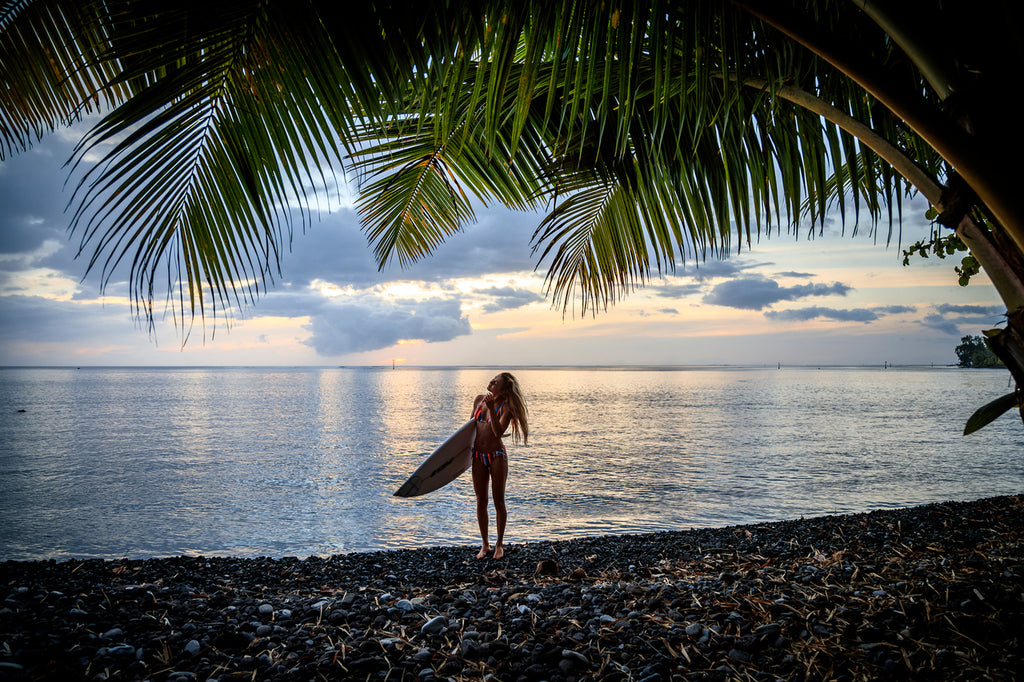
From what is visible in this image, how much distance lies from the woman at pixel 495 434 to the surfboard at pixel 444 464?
11.5 inches

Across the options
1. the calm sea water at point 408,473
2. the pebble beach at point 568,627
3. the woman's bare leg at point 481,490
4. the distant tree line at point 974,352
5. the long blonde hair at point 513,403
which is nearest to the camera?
the pebble beach at point 568,627

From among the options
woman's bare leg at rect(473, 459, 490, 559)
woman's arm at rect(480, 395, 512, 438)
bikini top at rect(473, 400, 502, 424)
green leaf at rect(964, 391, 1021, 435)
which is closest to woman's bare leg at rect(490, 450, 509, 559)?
woman's bare leg at rect(473, 459, 490, 559)

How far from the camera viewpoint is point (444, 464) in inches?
257

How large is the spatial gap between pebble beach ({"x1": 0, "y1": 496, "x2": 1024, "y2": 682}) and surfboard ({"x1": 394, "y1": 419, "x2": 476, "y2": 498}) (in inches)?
61.0

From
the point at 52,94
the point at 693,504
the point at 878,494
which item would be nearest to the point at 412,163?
the point at 52,94

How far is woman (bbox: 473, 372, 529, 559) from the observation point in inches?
228

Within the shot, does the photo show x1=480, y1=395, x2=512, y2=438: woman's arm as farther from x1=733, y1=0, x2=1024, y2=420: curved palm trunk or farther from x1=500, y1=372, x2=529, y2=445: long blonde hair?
x1=733, y1=0, x2=1024, y2=420: curved palm trunk

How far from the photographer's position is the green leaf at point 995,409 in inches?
74.3

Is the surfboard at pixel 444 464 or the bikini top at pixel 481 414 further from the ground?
the bikini top at pixel 481 414

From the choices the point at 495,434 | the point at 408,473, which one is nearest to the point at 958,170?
the point at 495,434

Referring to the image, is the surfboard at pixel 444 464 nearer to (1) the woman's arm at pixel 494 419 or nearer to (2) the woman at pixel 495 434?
(2) the woman at pixel 495 434

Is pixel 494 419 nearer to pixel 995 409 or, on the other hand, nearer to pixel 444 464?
pixel 444 464

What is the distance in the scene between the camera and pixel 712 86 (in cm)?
268

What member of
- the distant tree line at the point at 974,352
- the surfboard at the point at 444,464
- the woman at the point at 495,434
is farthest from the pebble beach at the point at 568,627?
the distant tree line at the point at 974,352
